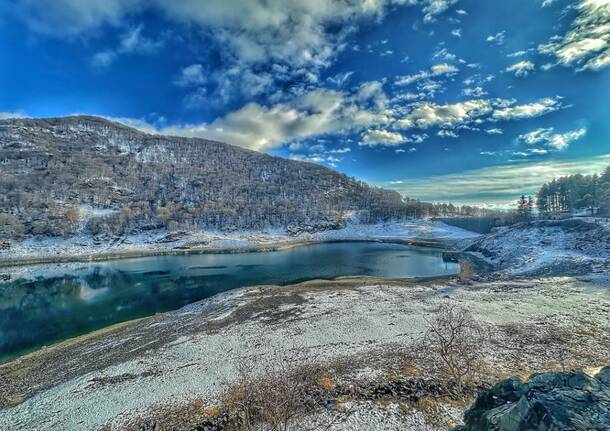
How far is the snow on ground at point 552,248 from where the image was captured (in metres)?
42.7

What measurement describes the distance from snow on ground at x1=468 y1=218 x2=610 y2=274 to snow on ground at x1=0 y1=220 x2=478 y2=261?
47.1 m

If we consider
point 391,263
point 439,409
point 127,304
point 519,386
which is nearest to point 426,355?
point 439,409

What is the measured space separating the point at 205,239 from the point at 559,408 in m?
135

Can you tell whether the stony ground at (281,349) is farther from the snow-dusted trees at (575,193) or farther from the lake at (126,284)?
the snow-dusted trees at (575,193)

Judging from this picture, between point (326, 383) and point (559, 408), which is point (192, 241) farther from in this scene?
point (559, 408)

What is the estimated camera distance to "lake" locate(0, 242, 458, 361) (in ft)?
122

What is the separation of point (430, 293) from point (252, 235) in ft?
402

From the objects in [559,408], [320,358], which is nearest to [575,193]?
[320,358]

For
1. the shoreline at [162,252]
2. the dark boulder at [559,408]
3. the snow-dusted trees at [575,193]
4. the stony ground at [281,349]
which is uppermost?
the snow-dusted trees at [575,193]

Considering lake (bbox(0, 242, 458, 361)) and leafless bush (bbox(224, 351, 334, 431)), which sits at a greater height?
A: leafless bush (bbox(224, 351, 334, 431))

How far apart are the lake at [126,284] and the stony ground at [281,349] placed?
29.6 ft

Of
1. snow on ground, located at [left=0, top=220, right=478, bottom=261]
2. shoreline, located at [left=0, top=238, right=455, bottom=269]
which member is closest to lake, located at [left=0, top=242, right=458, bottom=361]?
shoreline, located at [left=0, top=238, right=455, bottom=269]

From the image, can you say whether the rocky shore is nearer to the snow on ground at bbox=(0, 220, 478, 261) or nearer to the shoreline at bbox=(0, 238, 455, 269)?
the shoreline at bbox=(0, 238, 455, 269)

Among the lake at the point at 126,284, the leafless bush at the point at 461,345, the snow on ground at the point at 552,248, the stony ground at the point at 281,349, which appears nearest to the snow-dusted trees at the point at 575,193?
the snow on ground at the point at 552,248
